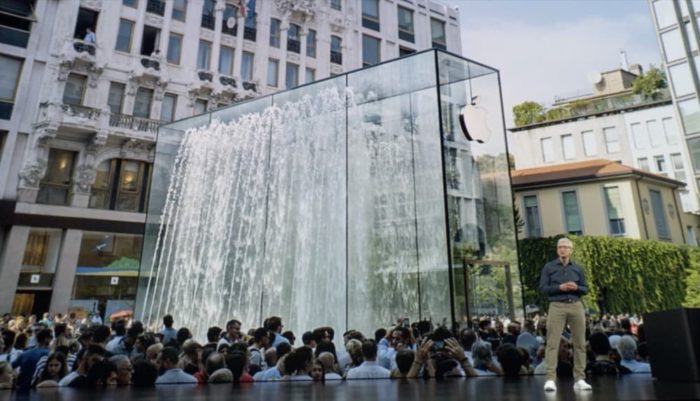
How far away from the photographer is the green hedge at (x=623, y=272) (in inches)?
936

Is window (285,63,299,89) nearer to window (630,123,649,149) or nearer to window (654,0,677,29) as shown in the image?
window (654,0,677,29)

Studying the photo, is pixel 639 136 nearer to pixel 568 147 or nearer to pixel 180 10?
pixel 568 147

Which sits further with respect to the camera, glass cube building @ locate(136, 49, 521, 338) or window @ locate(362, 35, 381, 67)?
window @ locate(362, 35, 381, 67)

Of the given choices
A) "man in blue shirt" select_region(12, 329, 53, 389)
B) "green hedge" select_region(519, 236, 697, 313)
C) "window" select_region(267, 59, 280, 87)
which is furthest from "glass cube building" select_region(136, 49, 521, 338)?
"window" select_region(267, 59, 280, 87)

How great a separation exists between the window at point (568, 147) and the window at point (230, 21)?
2668cm

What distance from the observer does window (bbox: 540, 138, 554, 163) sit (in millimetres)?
37406

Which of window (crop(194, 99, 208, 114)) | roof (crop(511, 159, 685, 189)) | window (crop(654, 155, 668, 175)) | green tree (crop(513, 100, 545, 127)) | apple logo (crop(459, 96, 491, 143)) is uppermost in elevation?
green tree (crop(513, 100, 545, 127))

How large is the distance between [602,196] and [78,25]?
30.5 m

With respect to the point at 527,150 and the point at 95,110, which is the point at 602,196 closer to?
the point at 527,150

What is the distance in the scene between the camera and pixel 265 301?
508 inches

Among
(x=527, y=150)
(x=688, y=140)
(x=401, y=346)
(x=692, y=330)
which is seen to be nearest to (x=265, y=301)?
(x=401, y=346)

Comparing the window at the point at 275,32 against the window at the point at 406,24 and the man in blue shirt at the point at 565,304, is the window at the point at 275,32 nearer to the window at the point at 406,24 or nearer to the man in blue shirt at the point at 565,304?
the window at the point at 406,24

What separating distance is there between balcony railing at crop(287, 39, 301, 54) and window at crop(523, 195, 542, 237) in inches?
703

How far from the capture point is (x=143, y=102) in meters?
24.5
